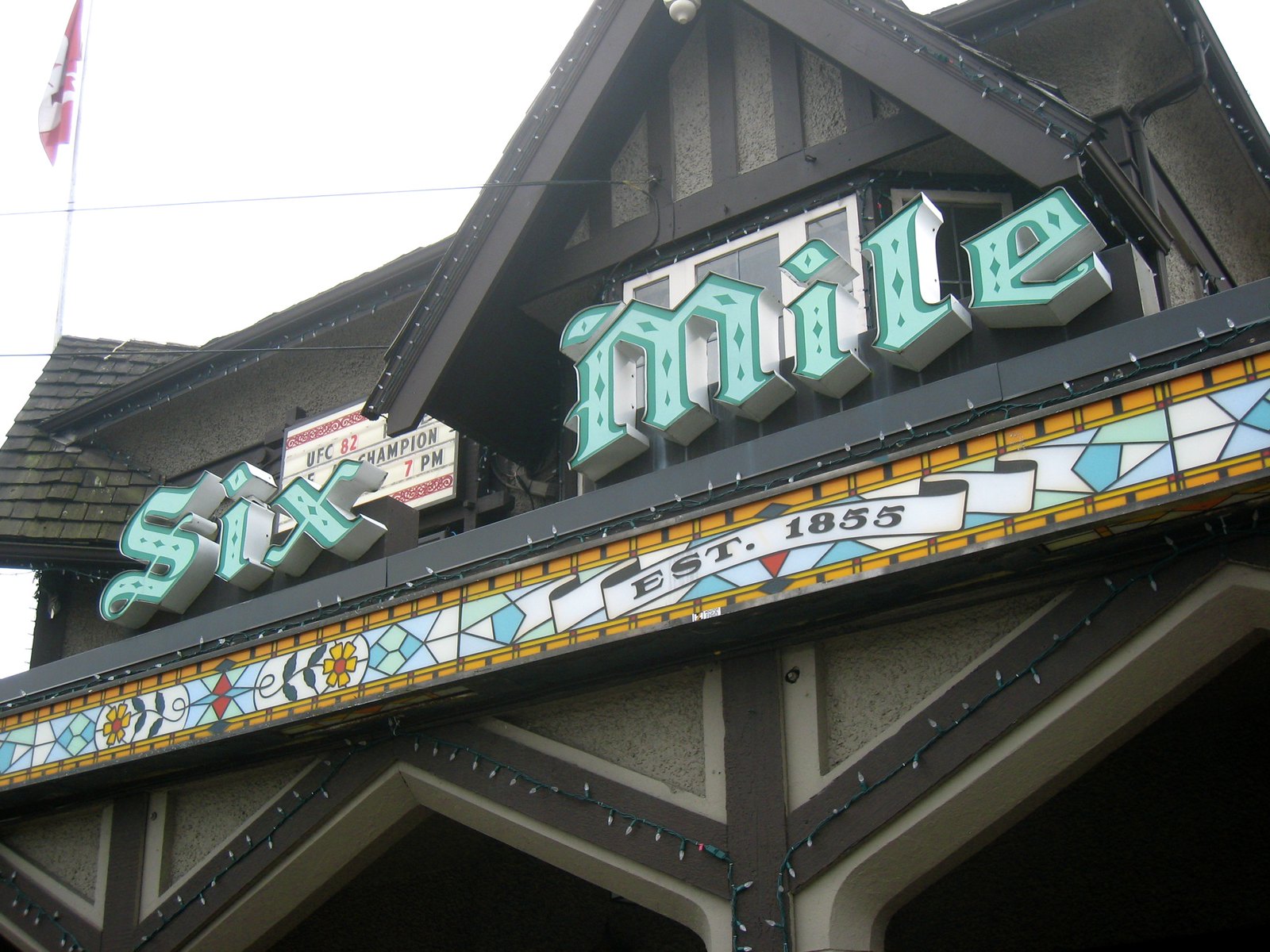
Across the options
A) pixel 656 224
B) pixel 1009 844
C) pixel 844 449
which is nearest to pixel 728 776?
pixel 844 449

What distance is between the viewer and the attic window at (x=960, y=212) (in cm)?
808

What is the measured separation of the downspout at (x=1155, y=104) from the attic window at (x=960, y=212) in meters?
0.74

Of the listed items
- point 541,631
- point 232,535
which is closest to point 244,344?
point 232,535

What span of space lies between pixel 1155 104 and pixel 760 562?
13.8ft

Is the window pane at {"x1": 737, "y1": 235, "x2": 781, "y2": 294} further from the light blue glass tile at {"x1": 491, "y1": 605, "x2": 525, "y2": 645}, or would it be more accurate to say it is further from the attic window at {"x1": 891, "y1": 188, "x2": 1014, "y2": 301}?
the light blue glass tile at {"x1": 491, "y1": 605, "x2": 525, "y2": 645}

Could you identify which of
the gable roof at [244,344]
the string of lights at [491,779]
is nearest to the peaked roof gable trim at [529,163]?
the string of lights at [491,779]

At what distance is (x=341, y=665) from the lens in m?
7.46

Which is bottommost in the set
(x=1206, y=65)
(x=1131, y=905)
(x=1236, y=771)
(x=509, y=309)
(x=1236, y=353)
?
(x=1131, y=905)

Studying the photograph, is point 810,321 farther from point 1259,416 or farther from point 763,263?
point 1259,416

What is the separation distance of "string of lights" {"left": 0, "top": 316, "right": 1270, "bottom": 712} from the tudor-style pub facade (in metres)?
0.03

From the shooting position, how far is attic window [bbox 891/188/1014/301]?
8078mm

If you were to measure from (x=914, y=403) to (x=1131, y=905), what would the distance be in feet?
10.6

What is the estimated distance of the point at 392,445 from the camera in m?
10.9

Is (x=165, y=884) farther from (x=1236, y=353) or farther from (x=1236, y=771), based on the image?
(x=1236, y=353)
